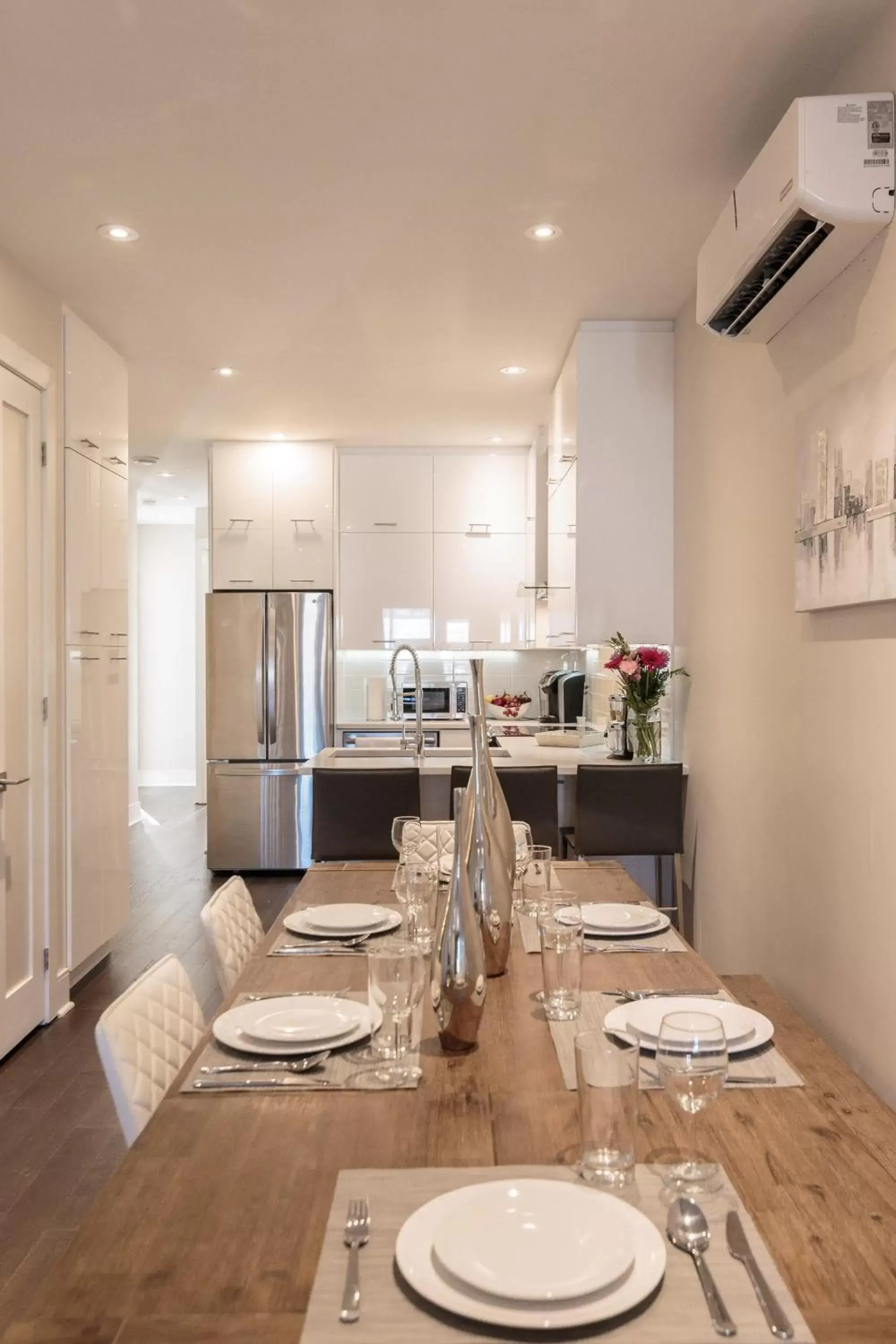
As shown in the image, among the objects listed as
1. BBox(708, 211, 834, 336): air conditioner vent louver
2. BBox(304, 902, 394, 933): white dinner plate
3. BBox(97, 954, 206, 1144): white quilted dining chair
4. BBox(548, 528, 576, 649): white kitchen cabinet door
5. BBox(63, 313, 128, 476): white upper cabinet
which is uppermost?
BBox(63, 313, 128, 476): white upper cabinet

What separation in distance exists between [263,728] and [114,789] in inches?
74.1

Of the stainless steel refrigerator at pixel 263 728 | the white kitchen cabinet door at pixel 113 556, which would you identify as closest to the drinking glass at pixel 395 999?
the white kitchen cabinet door at pixel 113 556

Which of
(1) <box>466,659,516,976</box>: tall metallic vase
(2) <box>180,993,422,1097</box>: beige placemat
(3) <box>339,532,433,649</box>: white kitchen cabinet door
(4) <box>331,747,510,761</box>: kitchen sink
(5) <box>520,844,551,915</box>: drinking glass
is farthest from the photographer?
(3) <box>339,532,433,649</box>: white kitchen cabinet door

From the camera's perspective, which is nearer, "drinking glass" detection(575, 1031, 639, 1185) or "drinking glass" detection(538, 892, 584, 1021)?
"drinking glass" detection(575, 1031, 639, 1185)

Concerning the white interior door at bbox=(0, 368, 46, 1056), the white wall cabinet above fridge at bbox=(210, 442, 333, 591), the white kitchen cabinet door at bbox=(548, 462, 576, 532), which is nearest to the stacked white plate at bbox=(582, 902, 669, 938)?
the white interior door at bbox=(0, 368, 46, 1056)

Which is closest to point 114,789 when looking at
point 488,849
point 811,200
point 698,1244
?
point 488,849

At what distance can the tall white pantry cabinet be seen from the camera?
3.93 m

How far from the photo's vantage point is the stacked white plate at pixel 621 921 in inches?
83.1

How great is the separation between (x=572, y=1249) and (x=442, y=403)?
4899mm

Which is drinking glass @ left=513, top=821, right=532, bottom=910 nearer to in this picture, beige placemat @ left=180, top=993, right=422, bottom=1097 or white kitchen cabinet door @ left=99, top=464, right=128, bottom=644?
beige placemat @ left=180, top=993, right=422, bottom=1097

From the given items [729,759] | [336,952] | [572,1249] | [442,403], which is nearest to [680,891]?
[729,759]

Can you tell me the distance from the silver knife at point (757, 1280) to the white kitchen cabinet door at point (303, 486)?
5.72m

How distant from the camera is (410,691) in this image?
6844mm

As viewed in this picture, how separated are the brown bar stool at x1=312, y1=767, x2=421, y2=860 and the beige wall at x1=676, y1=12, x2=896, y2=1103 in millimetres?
1064
